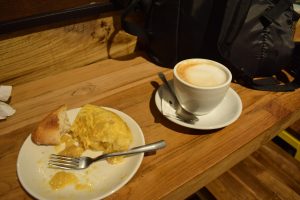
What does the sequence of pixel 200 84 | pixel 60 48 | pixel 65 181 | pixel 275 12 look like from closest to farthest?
pixel 65 181, pixel 200 84, pixel 275 12, pixel 60 48

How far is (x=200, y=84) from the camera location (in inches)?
24.0

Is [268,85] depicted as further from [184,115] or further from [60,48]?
[60,48]

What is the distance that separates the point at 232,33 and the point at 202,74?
0.61 ft

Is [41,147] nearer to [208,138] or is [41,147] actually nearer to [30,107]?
[30,107]

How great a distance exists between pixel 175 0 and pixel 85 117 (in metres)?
0.41

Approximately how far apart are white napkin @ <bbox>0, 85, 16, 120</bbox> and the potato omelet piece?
0.21 meters

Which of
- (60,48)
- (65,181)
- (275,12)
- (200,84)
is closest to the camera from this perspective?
(65,181)

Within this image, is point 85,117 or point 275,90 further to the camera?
point 275,90

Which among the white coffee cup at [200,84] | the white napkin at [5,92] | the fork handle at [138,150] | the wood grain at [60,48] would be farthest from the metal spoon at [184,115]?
the white napkin at [5,92]

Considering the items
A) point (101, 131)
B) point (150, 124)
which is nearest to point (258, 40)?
point (150, 124)

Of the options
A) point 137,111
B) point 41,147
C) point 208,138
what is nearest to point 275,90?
point 208,138

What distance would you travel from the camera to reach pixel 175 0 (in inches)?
29.1

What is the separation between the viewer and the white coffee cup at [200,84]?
59 cm

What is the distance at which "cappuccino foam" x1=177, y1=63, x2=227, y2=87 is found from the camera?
618 mm
